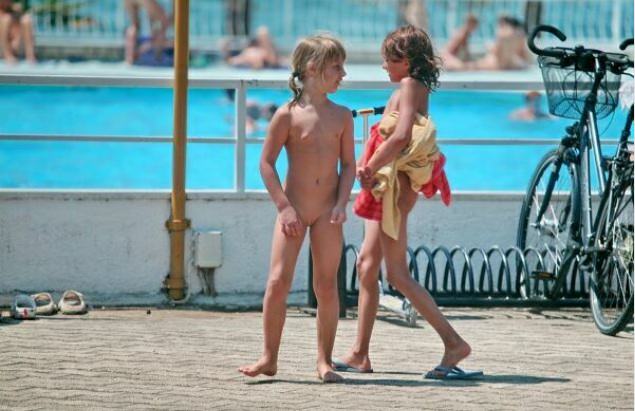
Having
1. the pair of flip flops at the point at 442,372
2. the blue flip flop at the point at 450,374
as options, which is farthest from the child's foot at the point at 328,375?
the blue flip flop at the point at 450,374

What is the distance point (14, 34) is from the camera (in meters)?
34.4

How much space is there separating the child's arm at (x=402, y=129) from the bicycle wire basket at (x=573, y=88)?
2.26 m

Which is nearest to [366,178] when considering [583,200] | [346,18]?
[583,200]

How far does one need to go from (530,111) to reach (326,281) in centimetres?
2285

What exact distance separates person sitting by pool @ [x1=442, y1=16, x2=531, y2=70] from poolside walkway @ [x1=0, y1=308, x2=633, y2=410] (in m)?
25.0

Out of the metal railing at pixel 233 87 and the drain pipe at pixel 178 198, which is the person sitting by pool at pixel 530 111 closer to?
the metal railing at pixel 233 87

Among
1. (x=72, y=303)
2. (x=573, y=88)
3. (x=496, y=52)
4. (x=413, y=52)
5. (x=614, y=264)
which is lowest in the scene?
(x=496, y=52)

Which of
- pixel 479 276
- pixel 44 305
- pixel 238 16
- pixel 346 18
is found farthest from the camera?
pixel 346 18

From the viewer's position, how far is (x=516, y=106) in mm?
31703

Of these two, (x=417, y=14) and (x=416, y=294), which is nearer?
(x=416, y=294)

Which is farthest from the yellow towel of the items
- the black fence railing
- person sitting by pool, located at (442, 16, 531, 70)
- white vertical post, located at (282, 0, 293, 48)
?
white vertical post, located at (282, 0, 293, 48)

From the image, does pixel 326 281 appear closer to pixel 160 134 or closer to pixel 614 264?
pixel 614 264

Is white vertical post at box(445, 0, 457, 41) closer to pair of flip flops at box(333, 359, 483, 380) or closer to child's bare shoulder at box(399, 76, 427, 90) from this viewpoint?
child's bare shoulder at box(399, 76, 427, 90)

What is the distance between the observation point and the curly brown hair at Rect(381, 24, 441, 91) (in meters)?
7.45
